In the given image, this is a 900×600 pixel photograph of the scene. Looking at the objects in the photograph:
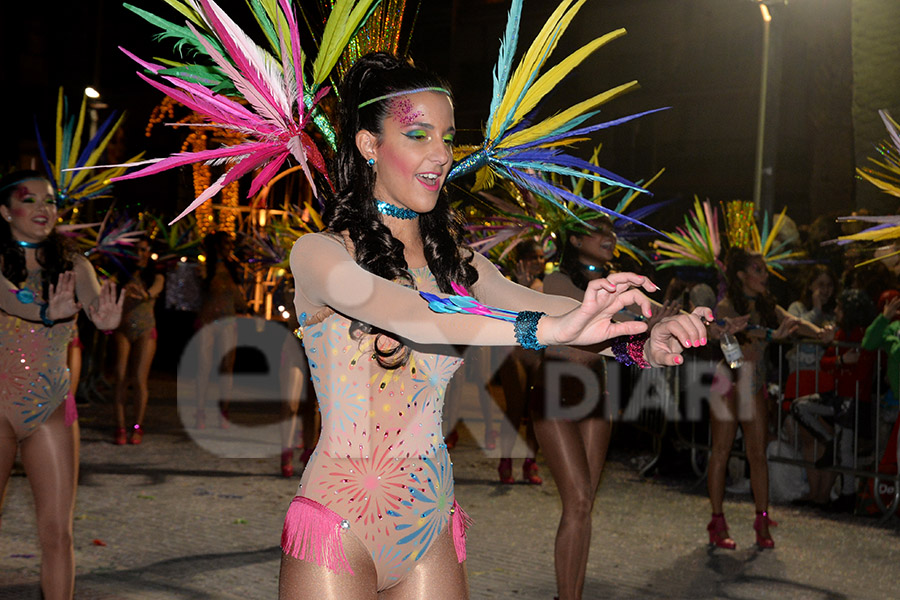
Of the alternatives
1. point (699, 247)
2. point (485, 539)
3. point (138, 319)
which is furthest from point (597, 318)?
point (138, 319)

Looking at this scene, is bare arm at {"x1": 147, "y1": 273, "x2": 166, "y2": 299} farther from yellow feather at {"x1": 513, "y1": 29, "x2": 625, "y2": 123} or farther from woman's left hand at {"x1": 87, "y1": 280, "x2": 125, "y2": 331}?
yellow feather at {"x1": 513, "y1": 29, "x2": 625, "y2": 123}

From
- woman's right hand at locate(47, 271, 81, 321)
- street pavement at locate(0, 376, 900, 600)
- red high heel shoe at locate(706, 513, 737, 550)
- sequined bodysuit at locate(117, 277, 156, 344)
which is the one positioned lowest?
street pavement at locate(0, 376, 900, 600)

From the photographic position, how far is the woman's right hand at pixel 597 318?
1.91 meters

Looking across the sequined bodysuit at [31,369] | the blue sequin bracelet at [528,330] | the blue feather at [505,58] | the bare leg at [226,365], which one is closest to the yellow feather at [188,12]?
the blue feather at [505,58]

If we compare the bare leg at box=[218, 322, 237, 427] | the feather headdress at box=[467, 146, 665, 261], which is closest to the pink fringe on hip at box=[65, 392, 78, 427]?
the feather headdress at box=[467, 146, 665, 261]

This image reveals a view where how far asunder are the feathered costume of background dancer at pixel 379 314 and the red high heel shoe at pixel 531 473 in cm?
651

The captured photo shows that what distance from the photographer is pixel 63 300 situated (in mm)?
4570

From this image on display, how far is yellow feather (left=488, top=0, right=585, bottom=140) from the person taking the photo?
2818mm

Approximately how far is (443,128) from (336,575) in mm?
1148

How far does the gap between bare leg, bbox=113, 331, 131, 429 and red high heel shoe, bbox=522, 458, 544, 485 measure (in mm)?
4215

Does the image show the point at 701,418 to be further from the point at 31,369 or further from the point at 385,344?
the point at 385,344

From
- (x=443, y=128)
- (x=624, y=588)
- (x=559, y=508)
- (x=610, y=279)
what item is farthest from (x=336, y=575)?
(x=559, y=508)

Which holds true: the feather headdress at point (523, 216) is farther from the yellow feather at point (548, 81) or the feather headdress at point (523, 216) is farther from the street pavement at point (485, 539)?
the street pavement at point (485, 539)

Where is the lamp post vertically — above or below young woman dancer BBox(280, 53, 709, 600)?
above
